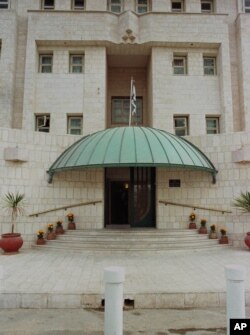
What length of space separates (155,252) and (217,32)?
578 inches

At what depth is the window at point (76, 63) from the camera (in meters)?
19.3

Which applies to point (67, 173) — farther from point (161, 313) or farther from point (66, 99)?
point (161, 313)

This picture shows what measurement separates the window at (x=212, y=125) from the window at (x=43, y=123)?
9940 millimetres

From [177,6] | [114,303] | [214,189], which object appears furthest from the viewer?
[177,6]

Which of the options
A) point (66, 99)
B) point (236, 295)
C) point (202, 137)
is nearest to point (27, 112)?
point (66, 99)

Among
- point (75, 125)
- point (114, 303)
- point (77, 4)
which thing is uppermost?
point (77, 4)

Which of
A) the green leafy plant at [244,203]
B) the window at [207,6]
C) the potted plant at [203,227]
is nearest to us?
the green leafy plant at [244,203]

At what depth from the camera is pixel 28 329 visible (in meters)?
5.32

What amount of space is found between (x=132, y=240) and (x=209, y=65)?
43.7 feet

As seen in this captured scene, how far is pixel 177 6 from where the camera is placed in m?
20.9

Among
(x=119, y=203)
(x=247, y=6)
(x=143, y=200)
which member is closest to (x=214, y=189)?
(x=143, y=200)

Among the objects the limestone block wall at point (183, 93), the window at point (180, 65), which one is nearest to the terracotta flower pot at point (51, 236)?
the limestone block wall at point (183, 93)

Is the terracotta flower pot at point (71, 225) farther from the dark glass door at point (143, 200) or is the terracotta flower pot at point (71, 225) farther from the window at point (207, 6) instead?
the window at point (207, 6)

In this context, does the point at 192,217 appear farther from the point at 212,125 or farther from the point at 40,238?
the point at 212,125
